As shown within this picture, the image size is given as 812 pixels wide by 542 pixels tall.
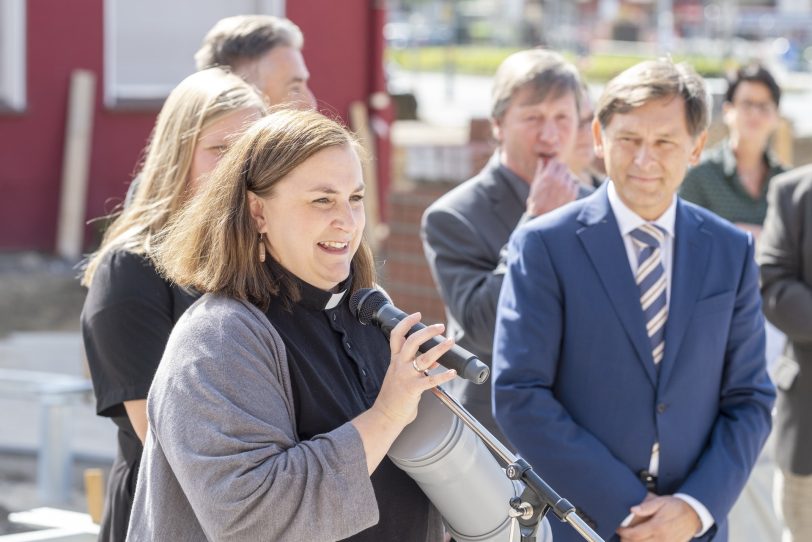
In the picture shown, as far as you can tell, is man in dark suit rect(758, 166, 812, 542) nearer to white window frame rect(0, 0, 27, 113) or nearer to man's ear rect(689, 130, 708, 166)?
man's ear rect(689, 130, 708, 166)

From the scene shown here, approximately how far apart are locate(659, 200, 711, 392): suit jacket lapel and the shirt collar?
0.7 inches

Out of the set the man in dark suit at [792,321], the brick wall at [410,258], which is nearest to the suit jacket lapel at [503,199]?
the man in dark suit at [792,321]

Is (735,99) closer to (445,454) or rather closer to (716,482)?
(716,482)

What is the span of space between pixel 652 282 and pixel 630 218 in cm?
18

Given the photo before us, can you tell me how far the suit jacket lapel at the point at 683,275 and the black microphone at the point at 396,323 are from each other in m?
1.02

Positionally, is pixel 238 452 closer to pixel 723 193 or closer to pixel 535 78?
pixel 535 78

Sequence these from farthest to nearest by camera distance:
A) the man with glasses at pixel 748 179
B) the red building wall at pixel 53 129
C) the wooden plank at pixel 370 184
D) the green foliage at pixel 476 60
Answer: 1. the green foliage at pixel 476 60
2. the wooden plank at pixel 370 184
3. the red building wall at pixel 53 129
4. the man with glasses at pixel 748 179

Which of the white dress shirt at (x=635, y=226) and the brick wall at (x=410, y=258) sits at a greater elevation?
the white dress shirt at (x=635, y=226)

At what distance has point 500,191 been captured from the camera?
4.01m

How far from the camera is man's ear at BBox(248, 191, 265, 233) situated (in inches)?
93.3

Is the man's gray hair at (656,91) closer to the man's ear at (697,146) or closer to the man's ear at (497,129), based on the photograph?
the man's ear at (697,146)

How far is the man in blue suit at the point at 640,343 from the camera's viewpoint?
3.11 metres

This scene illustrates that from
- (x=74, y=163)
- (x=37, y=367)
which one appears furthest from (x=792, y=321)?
(x=74, y=163)

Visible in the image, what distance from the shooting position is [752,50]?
124ft
